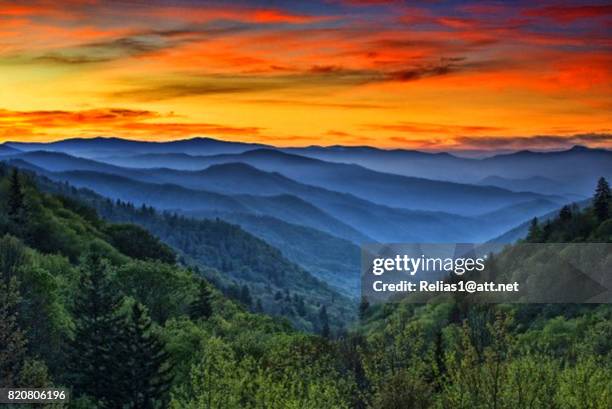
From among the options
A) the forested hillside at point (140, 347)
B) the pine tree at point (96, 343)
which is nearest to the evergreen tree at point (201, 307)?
the forested hillside at point (140, 347)

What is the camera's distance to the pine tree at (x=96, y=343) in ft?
214

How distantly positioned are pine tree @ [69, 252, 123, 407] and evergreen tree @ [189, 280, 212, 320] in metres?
27.3

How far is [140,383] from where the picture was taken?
6438cm

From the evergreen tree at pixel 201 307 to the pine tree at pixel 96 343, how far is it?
27295 mm

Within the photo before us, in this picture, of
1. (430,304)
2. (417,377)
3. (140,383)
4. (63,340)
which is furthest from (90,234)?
(417,377)

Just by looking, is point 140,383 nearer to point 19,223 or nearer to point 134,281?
point 134,281

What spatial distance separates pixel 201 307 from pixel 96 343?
129ft

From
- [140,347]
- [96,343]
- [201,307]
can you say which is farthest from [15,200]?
[140,347]

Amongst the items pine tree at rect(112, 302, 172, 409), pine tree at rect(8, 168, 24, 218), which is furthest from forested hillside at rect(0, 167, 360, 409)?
pine tree at rect(8, 168, 24, 218)

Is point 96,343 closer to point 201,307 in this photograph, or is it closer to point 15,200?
point 201,307

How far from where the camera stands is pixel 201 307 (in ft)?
354

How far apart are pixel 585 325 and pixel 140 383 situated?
262ft

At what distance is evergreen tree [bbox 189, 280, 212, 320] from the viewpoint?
4222 inches

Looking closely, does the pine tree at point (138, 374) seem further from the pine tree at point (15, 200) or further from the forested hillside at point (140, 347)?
the pine tree at point (15, 200)
